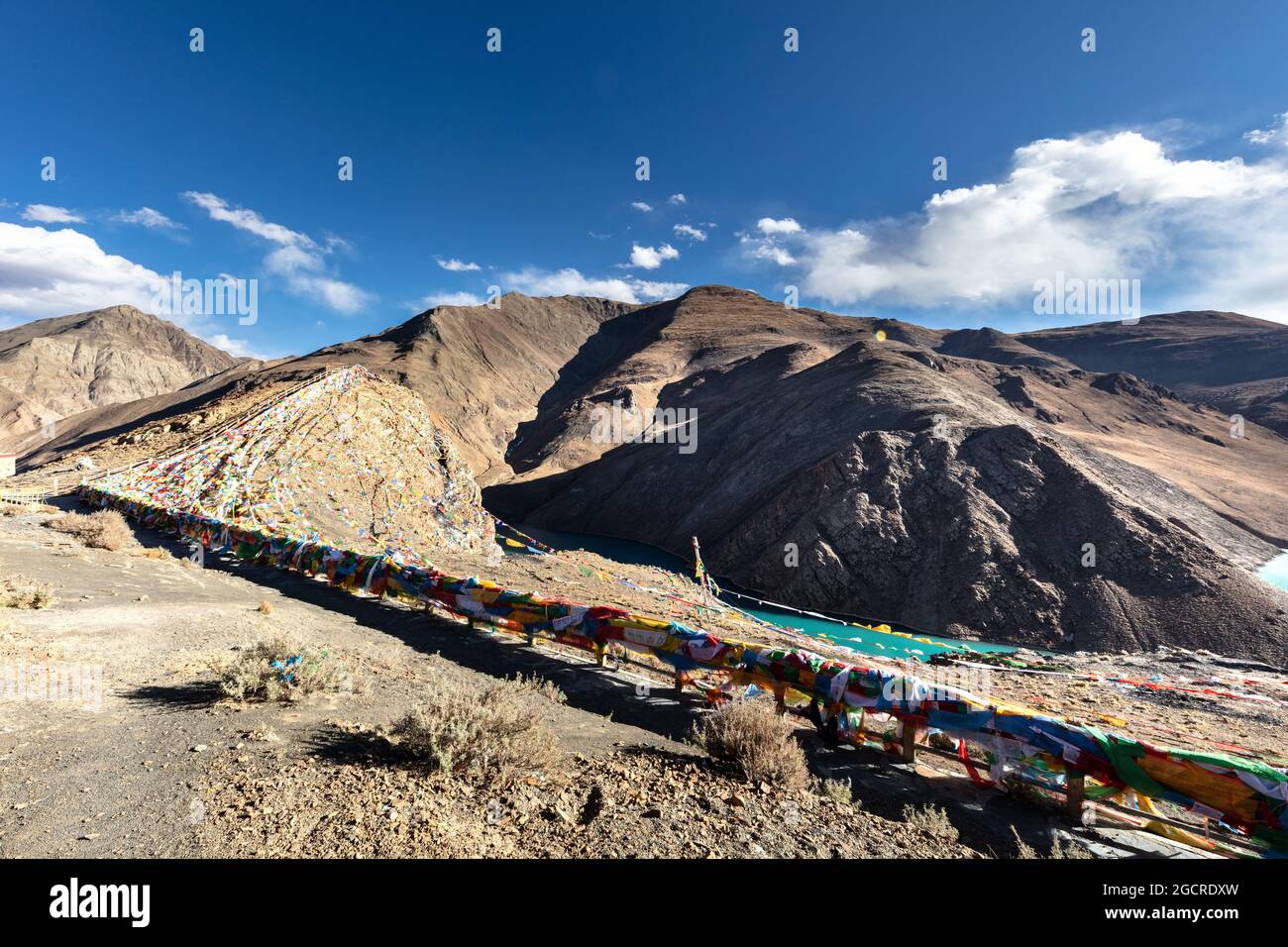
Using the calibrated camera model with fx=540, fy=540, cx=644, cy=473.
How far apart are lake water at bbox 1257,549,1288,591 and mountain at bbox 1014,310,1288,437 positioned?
61868mm

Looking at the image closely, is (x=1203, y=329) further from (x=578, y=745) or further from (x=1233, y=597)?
(x=578, y=745)

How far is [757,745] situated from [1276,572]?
1761 inches

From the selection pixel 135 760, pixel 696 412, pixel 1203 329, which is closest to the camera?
pixel 135 760

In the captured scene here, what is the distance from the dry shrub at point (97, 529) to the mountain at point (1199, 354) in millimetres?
116271

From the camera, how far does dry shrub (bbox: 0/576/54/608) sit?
877 cm

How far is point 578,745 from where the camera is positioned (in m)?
6.23

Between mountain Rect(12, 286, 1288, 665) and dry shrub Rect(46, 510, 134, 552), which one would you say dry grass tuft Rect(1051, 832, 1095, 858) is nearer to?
dry shrub Rect(46, 510, 134, 552)

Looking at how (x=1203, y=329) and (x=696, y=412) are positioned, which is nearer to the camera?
(x=696, y=412)

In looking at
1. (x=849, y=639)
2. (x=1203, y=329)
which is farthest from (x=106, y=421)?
(x=1203, y=329)

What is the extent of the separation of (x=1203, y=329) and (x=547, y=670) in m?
176

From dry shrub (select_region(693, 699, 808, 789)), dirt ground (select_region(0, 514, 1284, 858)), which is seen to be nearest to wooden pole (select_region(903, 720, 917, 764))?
dirt ground (select_region(0, 514, 1284, 858))

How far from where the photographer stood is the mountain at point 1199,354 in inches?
3447
